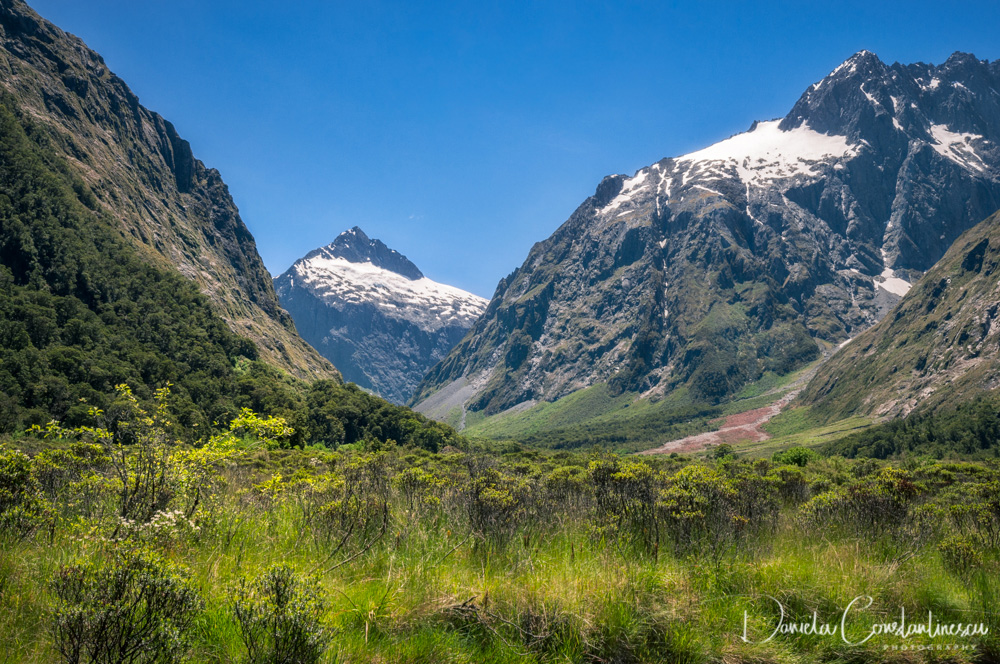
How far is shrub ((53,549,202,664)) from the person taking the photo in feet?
13.3

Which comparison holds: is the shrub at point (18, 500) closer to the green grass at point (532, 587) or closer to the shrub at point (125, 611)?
the green grass at point (532, 587)

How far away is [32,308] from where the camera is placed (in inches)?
3305

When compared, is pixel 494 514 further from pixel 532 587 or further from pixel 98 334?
pixel 98 334

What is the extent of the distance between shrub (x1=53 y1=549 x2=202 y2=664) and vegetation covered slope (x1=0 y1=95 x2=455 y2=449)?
206 feet

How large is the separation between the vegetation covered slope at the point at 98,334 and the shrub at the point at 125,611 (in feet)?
206

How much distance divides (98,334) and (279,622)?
377 feet

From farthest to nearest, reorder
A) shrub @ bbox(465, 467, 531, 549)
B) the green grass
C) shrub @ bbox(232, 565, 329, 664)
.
A: shrub @ bbox(465, 467, 531, 549) → the green grass → shrub @ bbox(232, 565, 329, 664)

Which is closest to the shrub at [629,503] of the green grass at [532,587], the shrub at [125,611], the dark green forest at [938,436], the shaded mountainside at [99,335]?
Answer: the green grass at [532,587]

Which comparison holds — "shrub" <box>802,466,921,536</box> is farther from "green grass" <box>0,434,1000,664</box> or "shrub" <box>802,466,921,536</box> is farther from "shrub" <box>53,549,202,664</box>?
"shrub" <box>53,549,202,664</box>

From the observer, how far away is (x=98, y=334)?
92625mm

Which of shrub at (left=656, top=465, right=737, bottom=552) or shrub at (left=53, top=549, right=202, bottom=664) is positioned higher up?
shrub at (left=656, top=465, right=737, bottom=552)

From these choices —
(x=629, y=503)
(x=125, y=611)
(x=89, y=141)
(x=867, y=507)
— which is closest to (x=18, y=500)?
(x=125, y=611)

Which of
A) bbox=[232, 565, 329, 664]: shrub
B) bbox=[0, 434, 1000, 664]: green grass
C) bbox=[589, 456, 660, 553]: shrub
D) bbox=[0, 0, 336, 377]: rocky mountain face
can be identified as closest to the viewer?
bbox=[232, 565, 329, 664]: shrub

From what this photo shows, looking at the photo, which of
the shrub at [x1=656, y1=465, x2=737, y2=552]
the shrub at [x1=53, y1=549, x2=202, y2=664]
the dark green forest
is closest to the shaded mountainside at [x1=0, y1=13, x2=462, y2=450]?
the shrub at [x1=656, y1=465, x2=737, y2=552]
